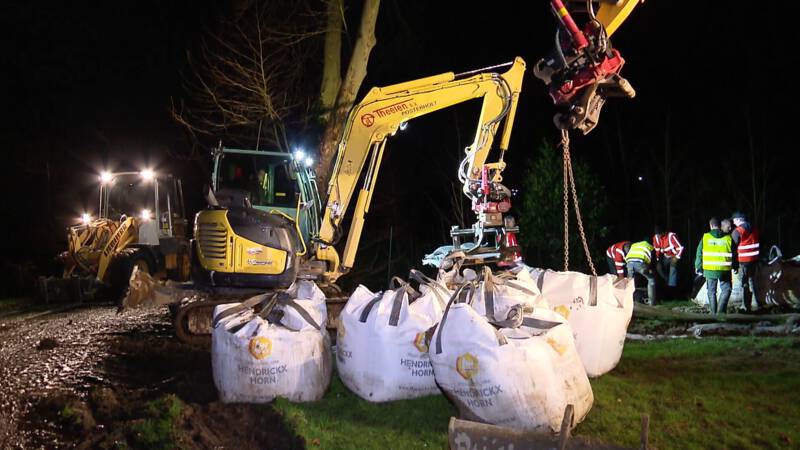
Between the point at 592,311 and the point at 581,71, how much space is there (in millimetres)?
1936

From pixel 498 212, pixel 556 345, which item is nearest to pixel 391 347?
pixel 556 345

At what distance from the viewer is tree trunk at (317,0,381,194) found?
41.9 feet

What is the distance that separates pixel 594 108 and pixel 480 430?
3426 mm

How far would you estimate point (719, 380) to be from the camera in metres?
5.68

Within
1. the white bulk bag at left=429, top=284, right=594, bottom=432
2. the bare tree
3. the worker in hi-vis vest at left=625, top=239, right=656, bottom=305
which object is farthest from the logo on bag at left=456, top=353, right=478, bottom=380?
the bare tree

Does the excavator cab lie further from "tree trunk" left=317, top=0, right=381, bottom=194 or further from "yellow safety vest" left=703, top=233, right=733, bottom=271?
"yellow safety vest" left=703, top=233, right=733, bottom=271

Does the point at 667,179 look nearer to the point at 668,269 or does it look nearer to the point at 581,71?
the point at 668,269

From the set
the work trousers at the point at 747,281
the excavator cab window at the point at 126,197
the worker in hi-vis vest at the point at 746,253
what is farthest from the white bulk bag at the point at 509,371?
the excavator cab window at the point at 126,197

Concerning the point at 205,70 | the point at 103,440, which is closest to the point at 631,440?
the point at 103,440

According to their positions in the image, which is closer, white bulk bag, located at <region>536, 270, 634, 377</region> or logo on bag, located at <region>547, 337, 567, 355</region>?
logo on bag, located at <region>547, 337, 567, 355</region>

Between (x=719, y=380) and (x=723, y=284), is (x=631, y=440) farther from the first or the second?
(x=723, y=284)

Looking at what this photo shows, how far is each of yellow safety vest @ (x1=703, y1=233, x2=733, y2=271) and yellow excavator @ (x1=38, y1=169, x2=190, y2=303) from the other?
8985mm

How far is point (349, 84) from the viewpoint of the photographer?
1285 cm

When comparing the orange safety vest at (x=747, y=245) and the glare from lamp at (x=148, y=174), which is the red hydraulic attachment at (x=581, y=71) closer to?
the orange safety vest at (x=747, y=245)
